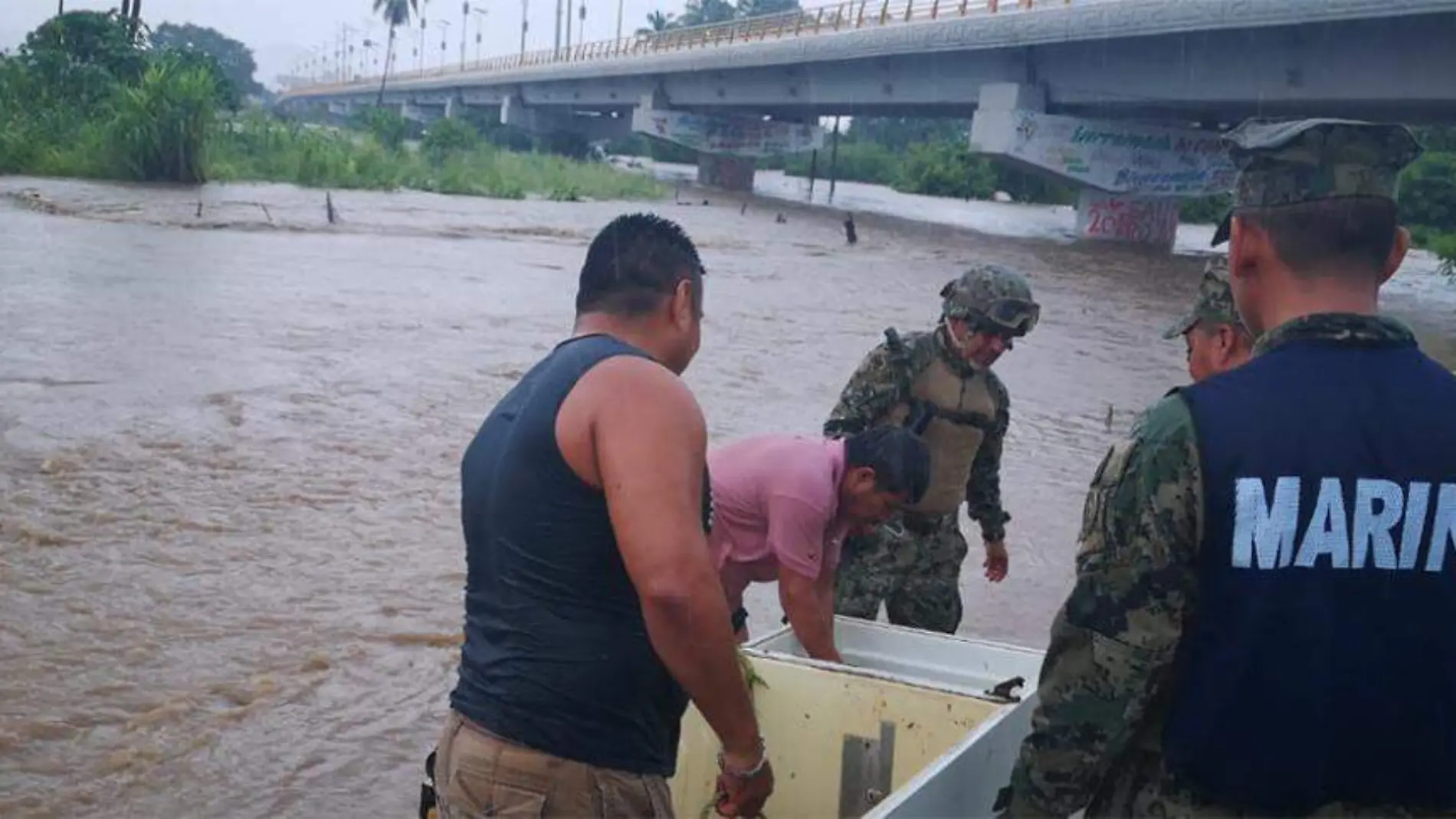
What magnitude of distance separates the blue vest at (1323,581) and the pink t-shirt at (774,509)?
71.0 inches

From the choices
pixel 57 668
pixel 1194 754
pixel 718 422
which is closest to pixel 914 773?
pixel 1194 754

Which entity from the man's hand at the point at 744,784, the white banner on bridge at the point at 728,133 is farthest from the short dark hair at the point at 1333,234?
the white banner on bridge at the point at 728,133

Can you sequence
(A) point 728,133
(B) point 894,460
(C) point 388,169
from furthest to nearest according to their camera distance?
(A) point 728,133
(C) point 388,169
(B) point 894,460

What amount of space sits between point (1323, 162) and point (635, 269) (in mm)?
1119

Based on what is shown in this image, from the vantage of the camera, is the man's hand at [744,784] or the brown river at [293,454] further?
the brown river at [293,454]

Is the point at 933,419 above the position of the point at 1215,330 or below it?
below

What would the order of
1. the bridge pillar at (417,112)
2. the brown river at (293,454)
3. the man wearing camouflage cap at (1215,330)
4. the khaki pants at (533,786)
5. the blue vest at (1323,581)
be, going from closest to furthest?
the blue vest at (1323,581) < the khaki pants at (533,786) < the man wearing camouflage cap at (1215,330) < the brown river at (293,454) < the bridge pillar at (417,112)

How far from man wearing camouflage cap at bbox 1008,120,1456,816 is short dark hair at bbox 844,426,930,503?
1618 mm

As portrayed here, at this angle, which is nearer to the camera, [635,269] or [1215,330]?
[635,269]

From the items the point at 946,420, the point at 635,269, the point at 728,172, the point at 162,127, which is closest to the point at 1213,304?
the point at 946,420

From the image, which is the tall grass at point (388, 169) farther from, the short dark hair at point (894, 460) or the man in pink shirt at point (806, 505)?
the short dark hair at point (894, 460)

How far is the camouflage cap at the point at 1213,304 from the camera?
3480 mm

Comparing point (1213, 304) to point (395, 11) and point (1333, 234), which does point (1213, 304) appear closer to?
point (1333, 234)

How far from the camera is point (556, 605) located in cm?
235
